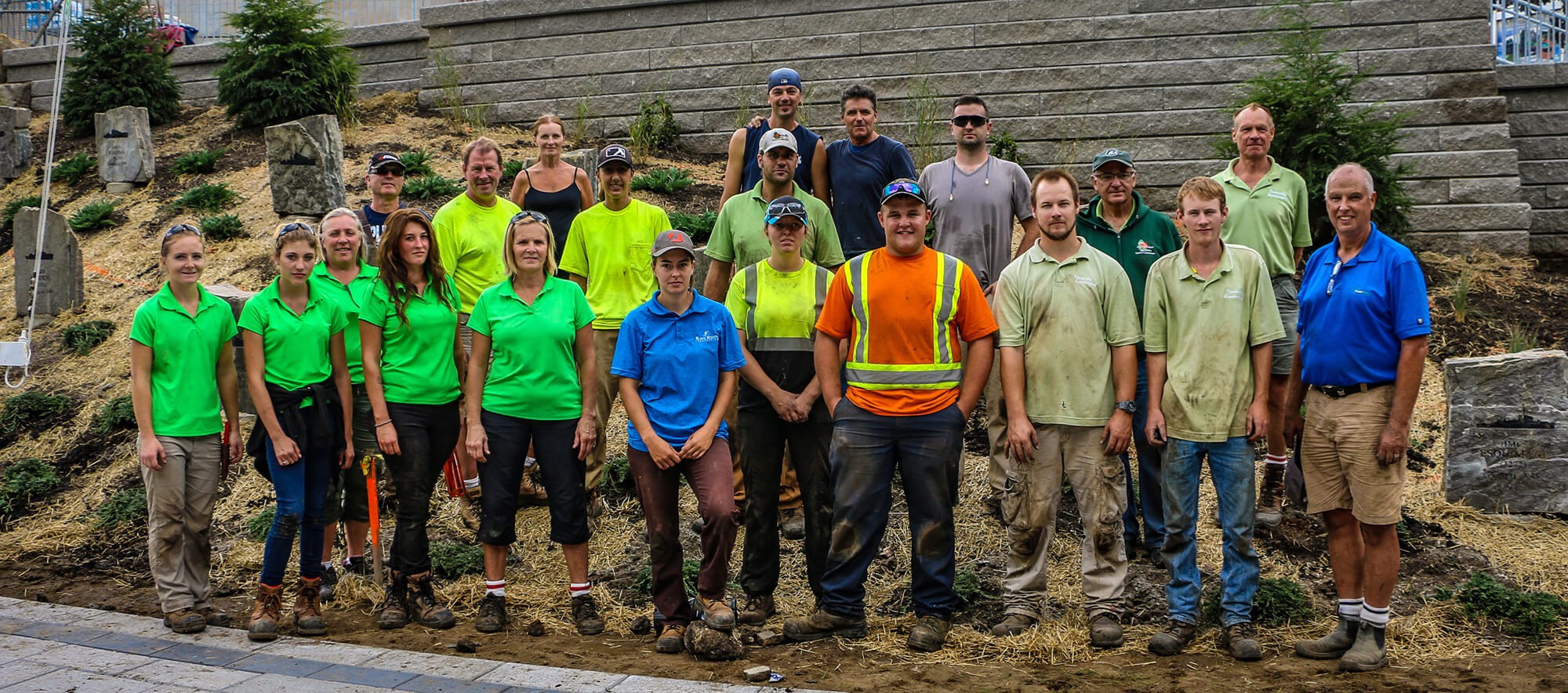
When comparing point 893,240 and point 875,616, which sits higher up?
point 893,240

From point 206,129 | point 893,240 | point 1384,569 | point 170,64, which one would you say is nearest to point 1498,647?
point 1384,569

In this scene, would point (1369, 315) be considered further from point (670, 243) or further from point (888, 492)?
point (670, 243)

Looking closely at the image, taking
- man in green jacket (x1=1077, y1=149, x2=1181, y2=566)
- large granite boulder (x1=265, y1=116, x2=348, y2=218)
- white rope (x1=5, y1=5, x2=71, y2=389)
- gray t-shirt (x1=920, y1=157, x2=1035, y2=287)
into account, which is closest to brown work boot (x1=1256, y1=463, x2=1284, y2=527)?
man in green jacket (x1=1077, y1=149, x2=1181, y2=566)

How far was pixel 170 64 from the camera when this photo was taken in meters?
16.0

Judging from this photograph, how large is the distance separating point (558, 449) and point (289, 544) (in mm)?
1476

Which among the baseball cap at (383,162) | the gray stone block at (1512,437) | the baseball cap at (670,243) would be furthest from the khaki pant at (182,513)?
the gray stone block at (1512,437)

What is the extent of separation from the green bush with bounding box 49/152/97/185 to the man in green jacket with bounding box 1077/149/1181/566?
43.1ft

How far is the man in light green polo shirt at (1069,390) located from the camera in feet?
16.2

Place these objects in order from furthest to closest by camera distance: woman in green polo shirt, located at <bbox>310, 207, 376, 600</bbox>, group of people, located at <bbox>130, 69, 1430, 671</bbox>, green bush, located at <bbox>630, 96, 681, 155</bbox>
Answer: green bush, located at <bbox>630, 96, 681, 155</bbox>, woman in green polo shirt, located at <bbox>310, 207, 376, 600</bbox>, group of people, located at <bbox>130, 69, 1430, 671</bbox>

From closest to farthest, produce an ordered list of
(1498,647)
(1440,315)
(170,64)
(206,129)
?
1. (1498,647)
2. (1440,315)
3. (206,129)
4. (170,64)

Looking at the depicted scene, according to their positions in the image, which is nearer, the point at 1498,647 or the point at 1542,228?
the point at 1498,647

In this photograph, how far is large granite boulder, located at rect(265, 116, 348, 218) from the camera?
1031 cm

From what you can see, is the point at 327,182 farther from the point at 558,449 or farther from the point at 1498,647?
the point at 1498,647

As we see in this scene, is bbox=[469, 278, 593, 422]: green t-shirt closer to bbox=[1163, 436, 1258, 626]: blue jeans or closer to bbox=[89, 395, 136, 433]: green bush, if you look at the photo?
bbox=[1163, 436, 1258, 626]: blue jeans
